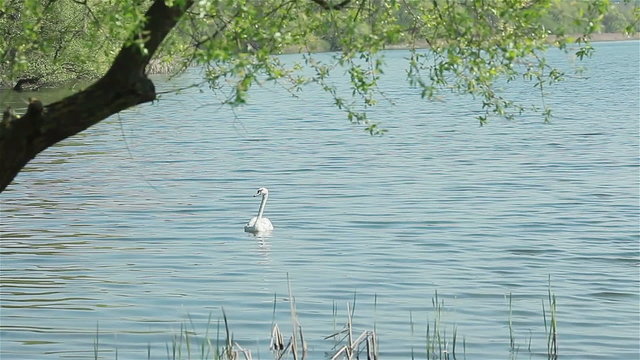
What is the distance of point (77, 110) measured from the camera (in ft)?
24.8

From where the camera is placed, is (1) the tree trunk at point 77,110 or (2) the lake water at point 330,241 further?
(2) the lake water at point 330,241

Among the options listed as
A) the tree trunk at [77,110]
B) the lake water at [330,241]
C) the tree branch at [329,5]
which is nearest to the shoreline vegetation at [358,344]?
the lake water at [330,241]

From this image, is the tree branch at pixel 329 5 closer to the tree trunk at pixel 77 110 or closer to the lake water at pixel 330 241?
the tree trunk at pixel 77 110

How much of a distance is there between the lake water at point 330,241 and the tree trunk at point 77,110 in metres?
3.04

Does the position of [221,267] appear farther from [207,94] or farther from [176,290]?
[207,94]

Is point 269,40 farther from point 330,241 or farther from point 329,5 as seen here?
point 330,241

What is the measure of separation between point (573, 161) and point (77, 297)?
1972 centimetres

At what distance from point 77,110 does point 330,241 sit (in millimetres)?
14405

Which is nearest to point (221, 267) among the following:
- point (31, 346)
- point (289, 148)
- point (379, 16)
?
point (31, 346)

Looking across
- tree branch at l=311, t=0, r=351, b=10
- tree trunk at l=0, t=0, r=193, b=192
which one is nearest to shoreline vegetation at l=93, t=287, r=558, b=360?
tree branch at l=311, t=0, r=351, b=10

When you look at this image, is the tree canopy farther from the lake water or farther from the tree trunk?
the lake water

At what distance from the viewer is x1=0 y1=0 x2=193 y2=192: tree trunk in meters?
7.57

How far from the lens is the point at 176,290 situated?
17484mm

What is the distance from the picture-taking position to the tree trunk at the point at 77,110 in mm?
7566
